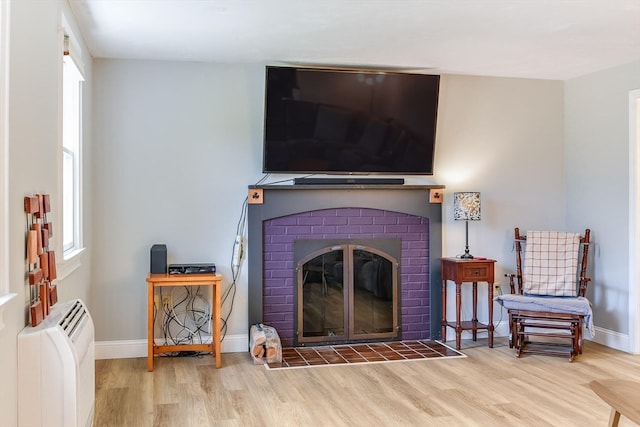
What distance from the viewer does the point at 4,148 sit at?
202 centimetres

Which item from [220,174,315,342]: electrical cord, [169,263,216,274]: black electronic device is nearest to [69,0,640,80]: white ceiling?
[220,174,315,342]: electrical cord

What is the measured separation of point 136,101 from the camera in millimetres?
4602

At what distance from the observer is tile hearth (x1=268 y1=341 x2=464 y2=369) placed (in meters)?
4.45

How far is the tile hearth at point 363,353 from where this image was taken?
4453 mm

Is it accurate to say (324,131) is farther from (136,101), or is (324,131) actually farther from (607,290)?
(607,290)

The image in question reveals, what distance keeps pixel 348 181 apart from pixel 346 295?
0.94m

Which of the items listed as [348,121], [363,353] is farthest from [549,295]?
[348,121]

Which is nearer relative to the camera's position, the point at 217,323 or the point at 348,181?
the point at 217,323

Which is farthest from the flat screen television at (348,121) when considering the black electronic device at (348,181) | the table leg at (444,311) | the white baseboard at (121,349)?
the white baseboard at (121,349)

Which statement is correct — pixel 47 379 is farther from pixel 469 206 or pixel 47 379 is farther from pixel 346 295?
pixel 469 206

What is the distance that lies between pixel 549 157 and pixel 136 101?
3.59 metres

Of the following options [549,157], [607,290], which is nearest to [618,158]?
[549,157]

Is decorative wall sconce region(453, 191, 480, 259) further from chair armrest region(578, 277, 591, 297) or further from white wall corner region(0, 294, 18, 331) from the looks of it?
white wall corner region(0, 294, 18, 331)

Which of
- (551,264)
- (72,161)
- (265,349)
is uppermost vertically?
(72,161)
